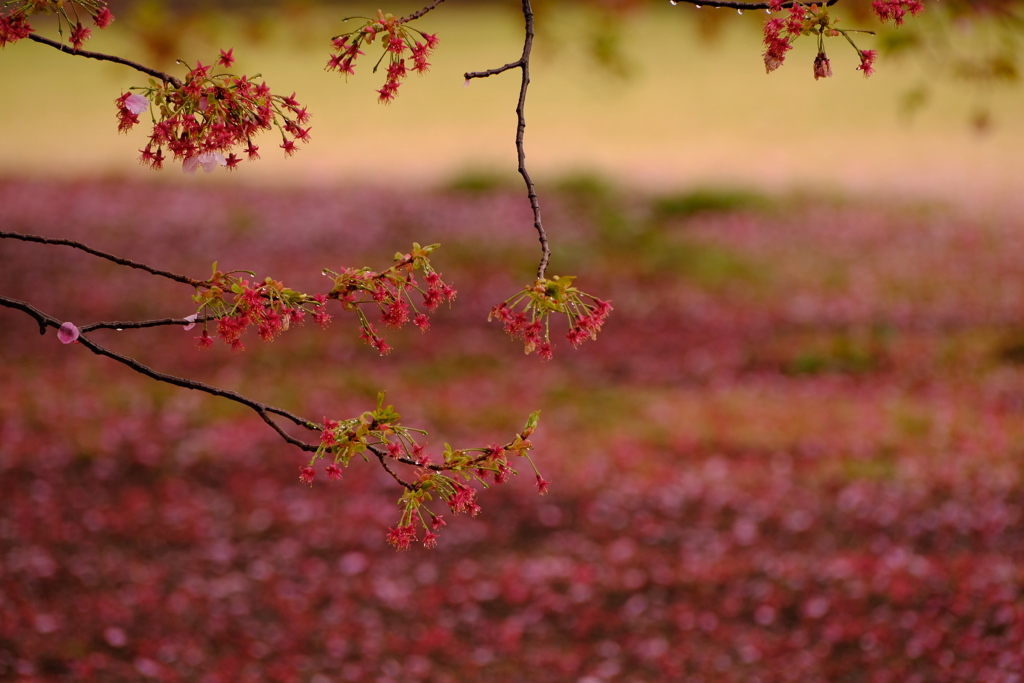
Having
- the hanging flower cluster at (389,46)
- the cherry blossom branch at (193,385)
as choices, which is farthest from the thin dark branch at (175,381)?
the hanging flower cluster at (389,46)

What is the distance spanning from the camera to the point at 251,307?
2170 millimetres

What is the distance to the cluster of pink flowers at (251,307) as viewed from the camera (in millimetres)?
2152

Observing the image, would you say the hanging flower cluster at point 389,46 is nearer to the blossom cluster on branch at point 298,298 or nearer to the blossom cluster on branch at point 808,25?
the blossom cluster on branch at point 298,298

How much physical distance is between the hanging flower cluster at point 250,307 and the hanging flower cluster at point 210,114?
1.09 ft

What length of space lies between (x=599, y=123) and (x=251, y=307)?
22876 mm

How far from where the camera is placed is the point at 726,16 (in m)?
8.51

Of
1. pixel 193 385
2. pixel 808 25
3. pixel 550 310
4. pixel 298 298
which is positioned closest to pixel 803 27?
pixel 808 25

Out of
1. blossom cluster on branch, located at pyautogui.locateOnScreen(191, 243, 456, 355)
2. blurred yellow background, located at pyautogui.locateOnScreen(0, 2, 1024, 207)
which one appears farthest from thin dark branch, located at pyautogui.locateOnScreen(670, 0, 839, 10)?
blurred yellow background, located at pyautogui.locateOnScreen(0, 2, 1024, 207)

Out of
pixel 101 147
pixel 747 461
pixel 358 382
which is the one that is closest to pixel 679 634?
pixel 747 461

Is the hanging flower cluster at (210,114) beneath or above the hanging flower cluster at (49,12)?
beneath

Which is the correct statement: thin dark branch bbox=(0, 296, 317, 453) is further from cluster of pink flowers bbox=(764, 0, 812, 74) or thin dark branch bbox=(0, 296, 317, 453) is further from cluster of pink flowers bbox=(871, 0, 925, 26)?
cluster of pink flowers bbox=(871, 0, 925, 26)

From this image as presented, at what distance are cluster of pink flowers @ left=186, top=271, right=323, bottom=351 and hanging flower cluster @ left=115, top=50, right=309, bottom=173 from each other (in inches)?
13.1

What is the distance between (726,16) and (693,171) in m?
9.93

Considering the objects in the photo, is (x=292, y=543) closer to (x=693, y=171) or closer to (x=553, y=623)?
(x=553, y=623)
